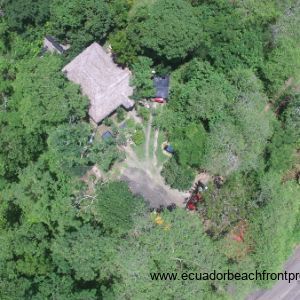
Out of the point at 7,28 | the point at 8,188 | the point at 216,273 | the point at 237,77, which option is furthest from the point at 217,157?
the point at 7,28

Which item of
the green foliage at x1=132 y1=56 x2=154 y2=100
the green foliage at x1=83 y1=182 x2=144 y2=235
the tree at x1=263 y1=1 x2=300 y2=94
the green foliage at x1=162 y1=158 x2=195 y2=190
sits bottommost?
the green foliage at x1=83 y1=182 x2=144 y2=235

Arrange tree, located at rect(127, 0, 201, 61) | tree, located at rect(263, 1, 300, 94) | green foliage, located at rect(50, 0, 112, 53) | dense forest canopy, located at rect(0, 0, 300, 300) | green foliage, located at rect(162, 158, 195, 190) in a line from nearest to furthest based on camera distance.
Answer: dense forest canopy, located at rect(0, 0, 300, 300), tree, located at rect(127, 0, 201, 61), tree, located at rect(263, 1, 300, 94), green foliage, located at rect(50, 0, 112, 53), green foliage, located at rect(162, 158, 195, 190)

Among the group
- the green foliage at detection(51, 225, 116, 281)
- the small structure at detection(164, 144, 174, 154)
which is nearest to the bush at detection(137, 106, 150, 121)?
the small structure at detection(164, 144, 174, 154)

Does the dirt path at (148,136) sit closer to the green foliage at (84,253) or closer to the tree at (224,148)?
the tree at (224,148)

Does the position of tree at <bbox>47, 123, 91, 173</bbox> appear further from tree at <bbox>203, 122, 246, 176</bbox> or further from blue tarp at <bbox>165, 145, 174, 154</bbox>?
tree at <bbox>203, 122, 246, 176</bbox>

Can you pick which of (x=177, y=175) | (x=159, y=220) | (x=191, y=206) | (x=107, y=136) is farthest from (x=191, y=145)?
(x=107, y=136)

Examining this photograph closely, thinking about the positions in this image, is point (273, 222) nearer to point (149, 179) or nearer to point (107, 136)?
point (149, 179)

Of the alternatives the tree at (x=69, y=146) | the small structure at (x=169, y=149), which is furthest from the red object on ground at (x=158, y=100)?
the tree at (x=69, y=146)
